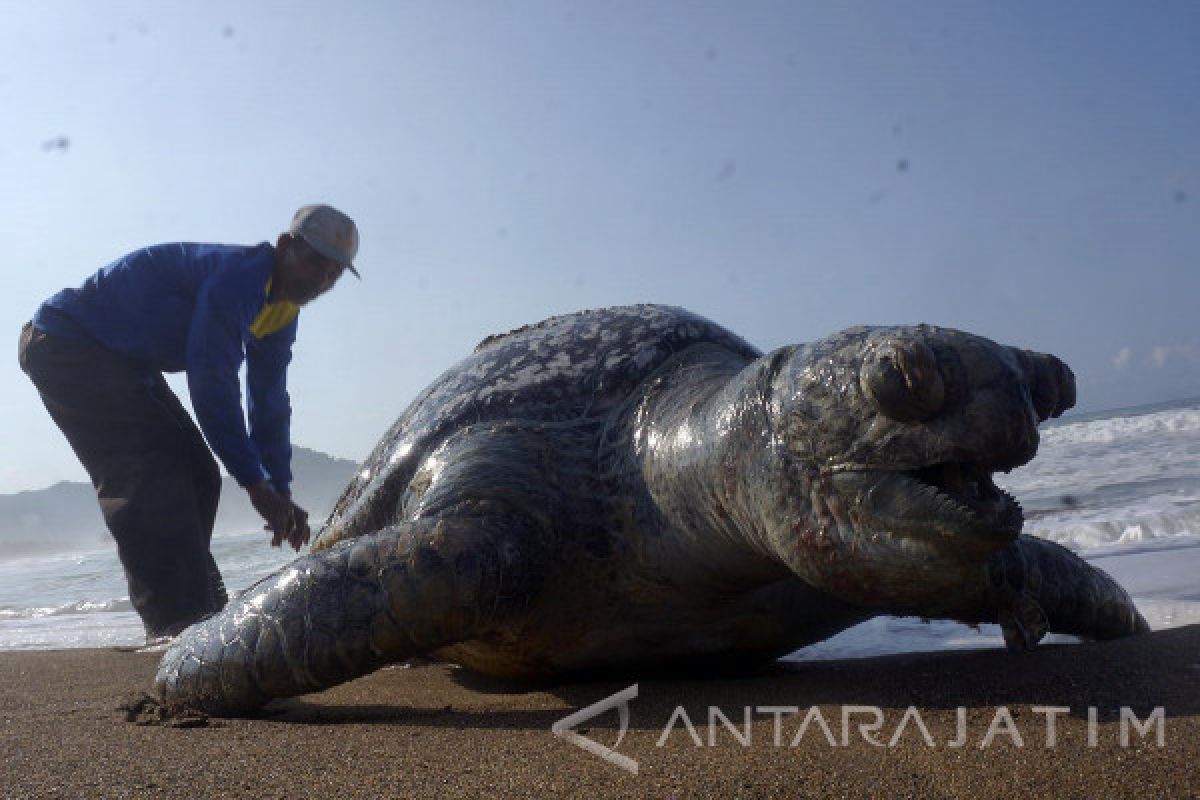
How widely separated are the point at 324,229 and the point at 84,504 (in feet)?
229

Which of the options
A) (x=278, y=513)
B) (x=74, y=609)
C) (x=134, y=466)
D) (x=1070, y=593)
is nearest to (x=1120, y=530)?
(x=1070, y=593)

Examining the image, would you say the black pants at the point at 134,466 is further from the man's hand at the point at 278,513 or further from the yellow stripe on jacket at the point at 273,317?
the yellow stripe on jacket at the point at 273,317

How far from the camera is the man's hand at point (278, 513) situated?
15.3ft

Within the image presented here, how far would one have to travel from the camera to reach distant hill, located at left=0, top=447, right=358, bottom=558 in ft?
182

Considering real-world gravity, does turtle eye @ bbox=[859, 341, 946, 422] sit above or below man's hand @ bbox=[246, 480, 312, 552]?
above

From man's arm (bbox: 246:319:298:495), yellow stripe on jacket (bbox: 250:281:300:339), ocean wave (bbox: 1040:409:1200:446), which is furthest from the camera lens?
ocean wave (bbox: 1040:409:1200:446)

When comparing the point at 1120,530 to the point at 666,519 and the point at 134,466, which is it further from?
the point at 134,466

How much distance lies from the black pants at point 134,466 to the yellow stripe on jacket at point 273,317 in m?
0.58

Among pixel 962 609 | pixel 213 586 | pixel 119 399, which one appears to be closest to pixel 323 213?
pixel 119 399

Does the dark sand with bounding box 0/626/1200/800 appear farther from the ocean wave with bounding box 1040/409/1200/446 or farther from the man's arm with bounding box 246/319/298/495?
the ocean wave with bounding box 1040/409/1200/446

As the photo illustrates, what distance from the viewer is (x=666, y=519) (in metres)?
2.61

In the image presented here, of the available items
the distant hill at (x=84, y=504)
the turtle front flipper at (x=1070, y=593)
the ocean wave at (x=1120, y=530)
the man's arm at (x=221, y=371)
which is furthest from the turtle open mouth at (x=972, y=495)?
the distant hill at (x=84, y=504)

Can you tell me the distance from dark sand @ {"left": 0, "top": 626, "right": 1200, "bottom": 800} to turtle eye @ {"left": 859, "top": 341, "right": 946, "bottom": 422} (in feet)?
2.02

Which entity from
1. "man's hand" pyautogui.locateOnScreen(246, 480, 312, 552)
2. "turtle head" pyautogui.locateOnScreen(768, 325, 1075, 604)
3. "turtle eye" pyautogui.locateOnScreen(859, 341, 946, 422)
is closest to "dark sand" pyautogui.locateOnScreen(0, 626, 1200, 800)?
"turtle head" pyautogui.locateOnScreen(768, 325, 1075, 604)
